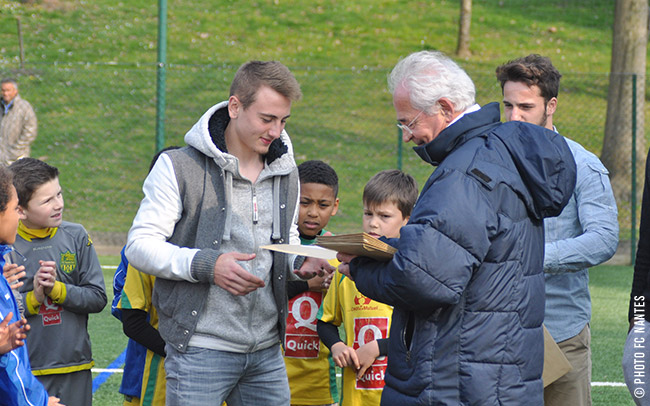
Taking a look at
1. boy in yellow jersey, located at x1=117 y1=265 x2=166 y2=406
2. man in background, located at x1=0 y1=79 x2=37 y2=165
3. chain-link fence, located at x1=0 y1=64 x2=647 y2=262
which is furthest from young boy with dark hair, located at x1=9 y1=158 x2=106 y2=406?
man in background, located at x1=0 y1=79 x2=37 y2=165

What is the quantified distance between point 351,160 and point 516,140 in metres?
12.1

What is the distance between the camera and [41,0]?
2312 centimetres

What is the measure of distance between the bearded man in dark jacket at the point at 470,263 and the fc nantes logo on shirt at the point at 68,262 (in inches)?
85.8

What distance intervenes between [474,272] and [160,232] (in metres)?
1.26

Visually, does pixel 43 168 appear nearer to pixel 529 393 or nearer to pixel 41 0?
pixel 529 393

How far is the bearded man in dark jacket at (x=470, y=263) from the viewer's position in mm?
2434

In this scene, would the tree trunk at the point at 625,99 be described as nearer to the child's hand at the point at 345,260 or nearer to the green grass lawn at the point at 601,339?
the green grass lawn at the point at 601,339

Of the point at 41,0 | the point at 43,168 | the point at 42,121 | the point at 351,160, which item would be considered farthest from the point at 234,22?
the point at 43,168

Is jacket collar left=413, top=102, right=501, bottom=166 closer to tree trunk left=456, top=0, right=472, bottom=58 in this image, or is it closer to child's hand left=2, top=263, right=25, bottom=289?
child's hand left=2, top=263, right=25, bottom=289

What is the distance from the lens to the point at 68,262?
434 centimetres

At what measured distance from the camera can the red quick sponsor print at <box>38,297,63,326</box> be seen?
4230 mm

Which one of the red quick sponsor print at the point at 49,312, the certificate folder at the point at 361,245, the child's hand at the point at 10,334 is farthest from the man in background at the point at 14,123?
the certificate folder at the point at 361,245

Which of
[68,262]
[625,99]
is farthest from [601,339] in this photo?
[625,99]

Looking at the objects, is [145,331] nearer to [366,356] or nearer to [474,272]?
[366,356]
